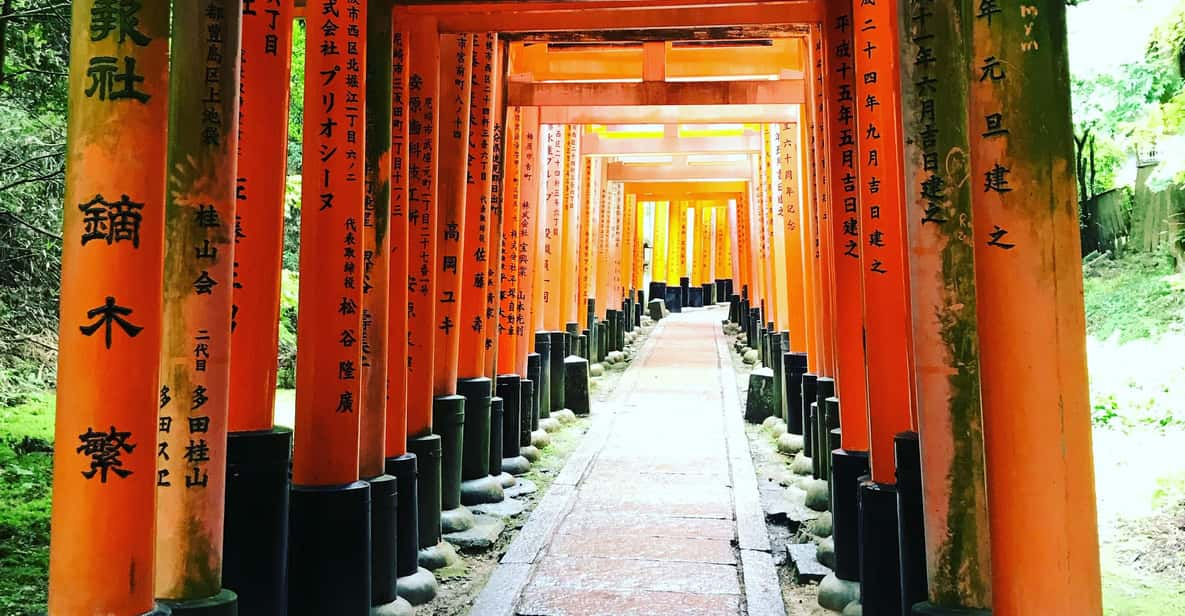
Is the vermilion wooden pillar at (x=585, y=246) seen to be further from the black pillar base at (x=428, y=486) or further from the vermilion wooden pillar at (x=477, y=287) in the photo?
the black pillar base at (x=428, y=486)

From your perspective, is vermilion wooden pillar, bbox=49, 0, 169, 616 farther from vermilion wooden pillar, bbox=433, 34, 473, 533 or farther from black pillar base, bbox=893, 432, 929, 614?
vermilion wooden pillar, bbox=433, 34, 473, 533

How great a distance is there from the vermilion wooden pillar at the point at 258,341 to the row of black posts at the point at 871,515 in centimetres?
262

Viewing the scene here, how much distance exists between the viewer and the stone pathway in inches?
194

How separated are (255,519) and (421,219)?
252 centimetres

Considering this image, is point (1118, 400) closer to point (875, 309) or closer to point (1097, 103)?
point (1097, 103)

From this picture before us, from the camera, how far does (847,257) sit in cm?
472

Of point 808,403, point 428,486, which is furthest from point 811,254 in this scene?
point 428,486

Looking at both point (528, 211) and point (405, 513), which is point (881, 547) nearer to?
point (405, 513)

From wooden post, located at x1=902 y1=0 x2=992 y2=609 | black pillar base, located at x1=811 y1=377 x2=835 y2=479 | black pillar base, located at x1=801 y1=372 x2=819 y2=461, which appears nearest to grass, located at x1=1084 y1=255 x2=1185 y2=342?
black pillar base, located at x1=801 y1=372 x2=819 y2=461

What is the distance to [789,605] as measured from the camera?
5078 mm

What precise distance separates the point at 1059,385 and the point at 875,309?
169 centimetres

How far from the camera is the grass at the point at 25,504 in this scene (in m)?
5.02

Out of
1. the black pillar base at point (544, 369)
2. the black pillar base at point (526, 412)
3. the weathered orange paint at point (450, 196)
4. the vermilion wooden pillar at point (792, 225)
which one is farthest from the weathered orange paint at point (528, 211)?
the weathered orange paint at point (450, 196)

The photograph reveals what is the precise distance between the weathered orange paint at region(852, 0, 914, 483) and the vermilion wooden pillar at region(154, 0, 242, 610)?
2.68 metres
